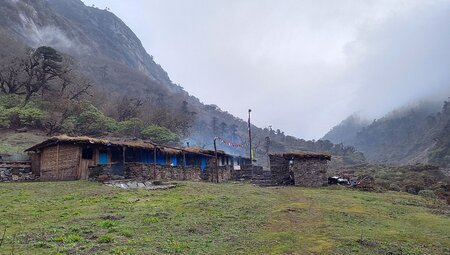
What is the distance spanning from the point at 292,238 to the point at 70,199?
11.5 metres

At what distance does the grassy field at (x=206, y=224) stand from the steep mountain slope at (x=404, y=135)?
7214 centimetres

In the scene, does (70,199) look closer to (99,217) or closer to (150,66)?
(99,217)

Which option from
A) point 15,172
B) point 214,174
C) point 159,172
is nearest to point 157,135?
point 214,174

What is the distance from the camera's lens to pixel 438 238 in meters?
13.0

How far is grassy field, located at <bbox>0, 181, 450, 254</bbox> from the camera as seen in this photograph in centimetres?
1097

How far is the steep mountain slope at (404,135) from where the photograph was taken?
101m

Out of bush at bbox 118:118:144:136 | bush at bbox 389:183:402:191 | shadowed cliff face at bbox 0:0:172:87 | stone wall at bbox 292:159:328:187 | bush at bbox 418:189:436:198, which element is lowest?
bush at bbox 418:189:436:198

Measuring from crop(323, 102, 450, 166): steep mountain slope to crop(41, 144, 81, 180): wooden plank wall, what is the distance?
73686 millimetres

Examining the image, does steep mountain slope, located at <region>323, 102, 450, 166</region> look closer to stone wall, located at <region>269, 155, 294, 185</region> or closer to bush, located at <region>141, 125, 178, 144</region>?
bush, located at <region>141, 125, 178, 144</region>

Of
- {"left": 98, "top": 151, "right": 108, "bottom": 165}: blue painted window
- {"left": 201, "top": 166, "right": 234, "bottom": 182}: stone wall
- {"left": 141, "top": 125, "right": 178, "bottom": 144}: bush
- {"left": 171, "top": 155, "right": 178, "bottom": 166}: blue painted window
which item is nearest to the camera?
{"left": 98, "top": 151, "right": 108, "bottom": 165}: blue painted window

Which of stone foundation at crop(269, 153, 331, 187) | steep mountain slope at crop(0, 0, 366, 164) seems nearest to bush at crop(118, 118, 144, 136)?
steep mountain slope at crop(0, 0, 366, 164)

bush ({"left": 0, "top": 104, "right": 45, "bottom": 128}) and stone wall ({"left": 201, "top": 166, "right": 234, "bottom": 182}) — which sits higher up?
bush ({"left": 0, "top": 104, "right": 45, "bottom": 128})

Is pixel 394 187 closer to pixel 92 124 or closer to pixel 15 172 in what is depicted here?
pixel 15 172

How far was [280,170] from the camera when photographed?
3269cm
